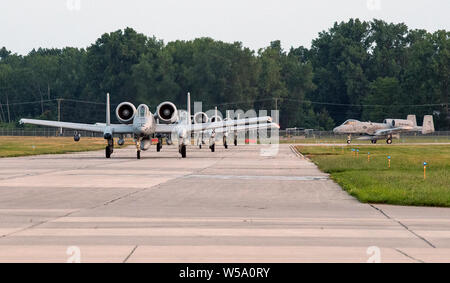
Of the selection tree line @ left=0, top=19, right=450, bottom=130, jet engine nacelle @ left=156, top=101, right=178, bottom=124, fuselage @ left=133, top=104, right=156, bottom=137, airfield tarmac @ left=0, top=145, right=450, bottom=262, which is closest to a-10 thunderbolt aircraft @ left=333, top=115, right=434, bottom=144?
tree line @ left=0, top=19, right=450, bottom=130

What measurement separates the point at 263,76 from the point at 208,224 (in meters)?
159

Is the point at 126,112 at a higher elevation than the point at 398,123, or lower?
higher

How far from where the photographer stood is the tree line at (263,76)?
156 m

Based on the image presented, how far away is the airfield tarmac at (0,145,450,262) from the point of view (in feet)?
37.4

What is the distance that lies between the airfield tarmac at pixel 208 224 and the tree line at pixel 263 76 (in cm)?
11433

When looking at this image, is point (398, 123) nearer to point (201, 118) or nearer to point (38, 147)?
point (201, 118)

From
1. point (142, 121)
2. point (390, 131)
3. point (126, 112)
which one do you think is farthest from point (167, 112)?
point (390, 131)

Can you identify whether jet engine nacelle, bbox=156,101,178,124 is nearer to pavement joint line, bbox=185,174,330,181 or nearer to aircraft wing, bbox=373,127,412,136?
pavement joint line, bbox=185,174,330,181

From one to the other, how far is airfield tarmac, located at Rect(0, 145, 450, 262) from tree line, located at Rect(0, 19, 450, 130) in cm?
11433

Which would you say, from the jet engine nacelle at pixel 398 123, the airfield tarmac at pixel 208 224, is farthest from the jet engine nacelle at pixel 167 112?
the jet engine nacelle at pixel 398 123

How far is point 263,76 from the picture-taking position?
174 metres

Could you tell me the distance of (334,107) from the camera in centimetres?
18062

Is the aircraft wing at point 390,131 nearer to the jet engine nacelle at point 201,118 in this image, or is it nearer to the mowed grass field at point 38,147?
the jet engine nacelle at point 201,118

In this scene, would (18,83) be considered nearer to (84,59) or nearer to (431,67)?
(84,59)
